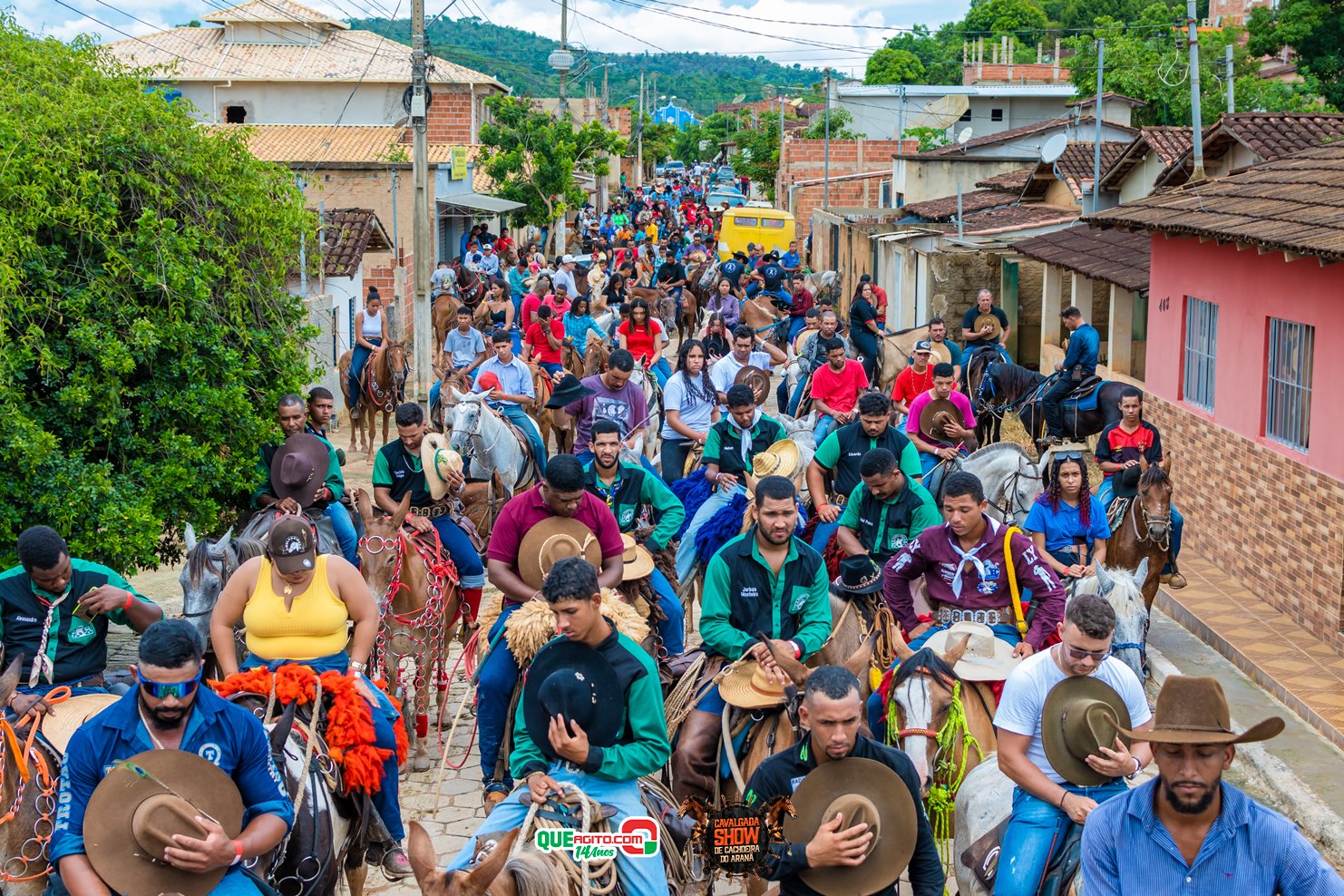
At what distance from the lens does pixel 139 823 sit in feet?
17.4

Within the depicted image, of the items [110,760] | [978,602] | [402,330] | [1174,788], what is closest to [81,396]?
[110,760]

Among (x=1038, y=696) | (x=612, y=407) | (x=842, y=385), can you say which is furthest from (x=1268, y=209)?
(x=1038, y=696)

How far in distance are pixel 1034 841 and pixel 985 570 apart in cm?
232

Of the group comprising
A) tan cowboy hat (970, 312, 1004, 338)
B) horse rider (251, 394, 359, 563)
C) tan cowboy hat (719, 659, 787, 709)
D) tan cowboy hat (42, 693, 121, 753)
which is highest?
tan cowboy hat (970, 312, 1004, 338)

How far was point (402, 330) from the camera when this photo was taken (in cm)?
2727

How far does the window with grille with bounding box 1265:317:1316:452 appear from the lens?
537 inches

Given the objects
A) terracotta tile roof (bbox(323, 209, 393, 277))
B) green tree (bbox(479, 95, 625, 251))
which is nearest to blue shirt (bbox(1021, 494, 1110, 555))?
terracotta tile roof (bbox(323, 209, 393, 277))

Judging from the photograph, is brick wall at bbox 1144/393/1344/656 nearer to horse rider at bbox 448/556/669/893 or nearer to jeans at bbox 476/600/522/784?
jeans at bbox 476/600/522/784

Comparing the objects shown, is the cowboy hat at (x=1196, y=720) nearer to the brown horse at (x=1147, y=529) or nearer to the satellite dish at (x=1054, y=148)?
the brown horse at (x=1147, y=529)

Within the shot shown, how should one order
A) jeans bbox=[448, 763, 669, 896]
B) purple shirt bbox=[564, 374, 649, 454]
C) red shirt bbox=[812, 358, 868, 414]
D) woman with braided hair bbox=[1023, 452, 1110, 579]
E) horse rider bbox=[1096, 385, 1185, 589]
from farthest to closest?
red shirt bbox=[812, 358, 868, 414] → purple shirt bbox=[564, 374, 649, 454] → horse rider bbox=[1096, 385, 1185, 589] → woman with braided hair bbox=[1023, 452, 1110, 579] → jeans bbox=[448, 763, 669, 896]

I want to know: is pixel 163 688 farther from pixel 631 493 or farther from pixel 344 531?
pixel 344 531

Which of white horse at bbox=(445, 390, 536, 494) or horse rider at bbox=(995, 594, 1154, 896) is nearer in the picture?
horse rider at bbox=(995, 594, 1154, 896)

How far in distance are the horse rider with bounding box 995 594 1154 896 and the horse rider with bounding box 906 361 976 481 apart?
261 inches

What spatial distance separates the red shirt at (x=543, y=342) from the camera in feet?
66.7
